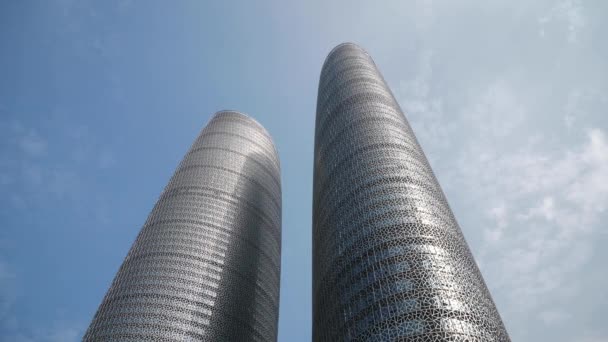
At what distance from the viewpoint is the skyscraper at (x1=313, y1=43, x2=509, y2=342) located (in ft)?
114

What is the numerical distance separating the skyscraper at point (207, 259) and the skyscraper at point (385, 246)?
49.4 feet

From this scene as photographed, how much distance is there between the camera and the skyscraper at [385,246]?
3462cm

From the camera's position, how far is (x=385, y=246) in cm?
4072

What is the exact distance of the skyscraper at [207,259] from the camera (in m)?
54.0

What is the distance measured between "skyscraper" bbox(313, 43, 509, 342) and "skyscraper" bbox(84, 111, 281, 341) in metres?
15.1

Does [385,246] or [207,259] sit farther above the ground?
[207,259]

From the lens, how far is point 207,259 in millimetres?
62406

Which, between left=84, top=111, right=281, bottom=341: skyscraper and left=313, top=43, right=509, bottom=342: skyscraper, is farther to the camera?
left=84, top=111, right=281, bottom=341: skyscraper

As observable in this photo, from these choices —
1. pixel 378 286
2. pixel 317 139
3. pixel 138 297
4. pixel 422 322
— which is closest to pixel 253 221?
pixel 317 139

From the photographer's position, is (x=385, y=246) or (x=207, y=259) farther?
(x=207, y=259)

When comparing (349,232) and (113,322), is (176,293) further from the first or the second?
(349,232)

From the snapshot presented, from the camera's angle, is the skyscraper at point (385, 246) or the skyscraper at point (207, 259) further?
the skyscraper at point (207, 259)

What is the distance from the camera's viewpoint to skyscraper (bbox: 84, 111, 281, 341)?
54031 mm

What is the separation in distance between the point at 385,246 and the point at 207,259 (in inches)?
1164
